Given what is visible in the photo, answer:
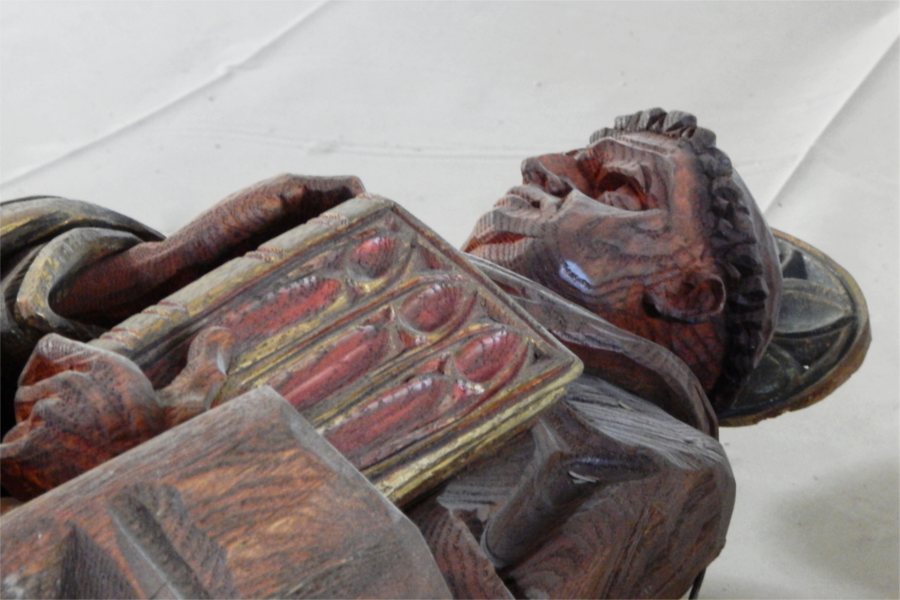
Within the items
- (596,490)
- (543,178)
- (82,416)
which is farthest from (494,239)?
(82,416)

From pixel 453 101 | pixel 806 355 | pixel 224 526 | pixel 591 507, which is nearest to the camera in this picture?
pixel 224 526

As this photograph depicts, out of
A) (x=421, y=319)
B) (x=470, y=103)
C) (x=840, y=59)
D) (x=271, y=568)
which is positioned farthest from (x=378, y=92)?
(x=271, y=568)

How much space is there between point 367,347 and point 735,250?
69 cm

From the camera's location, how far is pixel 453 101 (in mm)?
3090

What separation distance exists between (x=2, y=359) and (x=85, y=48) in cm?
178

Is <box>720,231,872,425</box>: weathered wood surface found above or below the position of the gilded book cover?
below

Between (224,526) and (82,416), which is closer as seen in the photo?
(224,526)

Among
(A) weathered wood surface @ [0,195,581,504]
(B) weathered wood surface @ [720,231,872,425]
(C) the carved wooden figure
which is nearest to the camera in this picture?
(A) weathered wood surface @ [0,195,581,504]

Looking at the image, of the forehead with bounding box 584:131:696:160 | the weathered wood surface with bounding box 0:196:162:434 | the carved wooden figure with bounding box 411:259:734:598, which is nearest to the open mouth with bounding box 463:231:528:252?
the carved wooden figure with bounding box 411:259:734:598

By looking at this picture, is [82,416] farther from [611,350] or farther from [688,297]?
[688,297]

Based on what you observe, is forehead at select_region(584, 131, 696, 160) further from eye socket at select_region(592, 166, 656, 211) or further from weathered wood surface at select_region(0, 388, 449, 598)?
weathered wood surface at select_region(0, 388, 449, 598)

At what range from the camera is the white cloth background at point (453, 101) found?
287 centimetres

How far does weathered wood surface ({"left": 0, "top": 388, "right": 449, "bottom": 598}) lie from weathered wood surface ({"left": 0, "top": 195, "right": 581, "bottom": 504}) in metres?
0.16

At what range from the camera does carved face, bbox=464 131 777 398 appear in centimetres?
185
